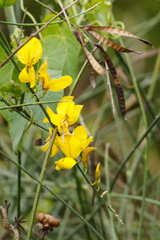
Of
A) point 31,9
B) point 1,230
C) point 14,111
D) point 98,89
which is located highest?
point 14,111

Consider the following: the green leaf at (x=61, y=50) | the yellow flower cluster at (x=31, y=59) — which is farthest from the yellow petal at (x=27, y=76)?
the green leaf at (x=61, y=50)

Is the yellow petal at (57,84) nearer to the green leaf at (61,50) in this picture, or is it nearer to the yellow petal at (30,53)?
the yellow petal at (30,53)

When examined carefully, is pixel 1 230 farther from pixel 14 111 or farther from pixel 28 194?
pixel 14 111

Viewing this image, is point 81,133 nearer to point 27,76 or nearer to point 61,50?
point 27,76

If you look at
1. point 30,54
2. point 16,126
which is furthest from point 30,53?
point 16,126

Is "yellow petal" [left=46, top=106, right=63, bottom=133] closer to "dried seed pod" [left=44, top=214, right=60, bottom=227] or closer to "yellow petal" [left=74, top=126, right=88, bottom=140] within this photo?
"yellow petal" [left=74, top=126, right=88, bottom=140]

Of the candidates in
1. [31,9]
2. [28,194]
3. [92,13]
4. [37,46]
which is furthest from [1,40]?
[31,9]
